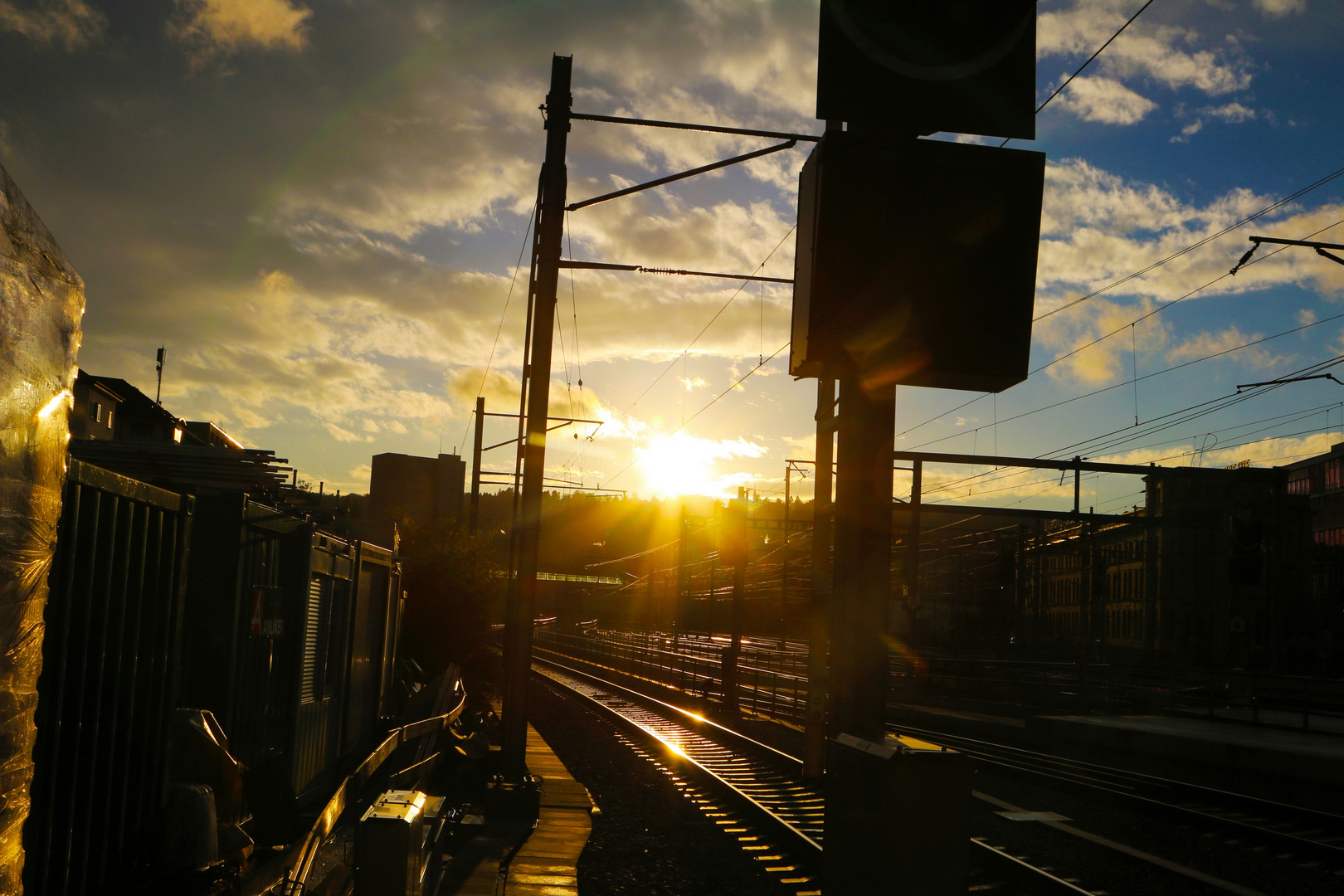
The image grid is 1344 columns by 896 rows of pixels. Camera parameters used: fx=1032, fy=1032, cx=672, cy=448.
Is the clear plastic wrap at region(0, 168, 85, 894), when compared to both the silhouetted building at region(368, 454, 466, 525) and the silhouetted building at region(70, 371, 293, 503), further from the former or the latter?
the silhouetted building at region(368, 454, 466, 525)

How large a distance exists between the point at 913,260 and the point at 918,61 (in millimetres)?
962

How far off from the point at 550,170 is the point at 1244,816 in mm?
10781

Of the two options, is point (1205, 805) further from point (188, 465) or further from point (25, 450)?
point (25, 450)

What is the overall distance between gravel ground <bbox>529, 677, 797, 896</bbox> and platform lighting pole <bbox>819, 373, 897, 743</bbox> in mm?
3712

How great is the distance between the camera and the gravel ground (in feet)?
26.8

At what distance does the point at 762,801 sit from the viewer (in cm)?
1195

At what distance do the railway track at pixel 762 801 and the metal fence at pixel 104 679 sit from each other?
10.9 ft

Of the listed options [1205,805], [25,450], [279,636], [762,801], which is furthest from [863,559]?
[1205,805]

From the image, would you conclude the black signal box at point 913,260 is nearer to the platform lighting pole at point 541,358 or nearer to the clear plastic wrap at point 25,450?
the clear plastic wrap at point 25,450

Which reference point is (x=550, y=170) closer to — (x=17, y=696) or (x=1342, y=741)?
(x=17, y=696)

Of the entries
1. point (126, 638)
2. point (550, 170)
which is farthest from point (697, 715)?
point (126, 638)

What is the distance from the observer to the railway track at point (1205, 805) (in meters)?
10.0

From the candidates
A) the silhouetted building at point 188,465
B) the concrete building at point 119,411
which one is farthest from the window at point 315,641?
the concrete building at point 119,411

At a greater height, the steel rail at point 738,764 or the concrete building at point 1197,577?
the concrete building at point 1197,577
